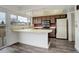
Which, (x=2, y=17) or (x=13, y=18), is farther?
(x=13, y=18)

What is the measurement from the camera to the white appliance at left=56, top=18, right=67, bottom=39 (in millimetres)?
5434

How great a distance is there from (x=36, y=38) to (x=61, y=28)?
244 cm

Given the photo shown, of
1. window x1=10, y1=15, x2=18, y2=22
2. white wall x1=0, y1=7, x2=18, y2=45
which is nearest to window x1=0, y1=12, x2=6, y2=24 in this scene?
white wall x1=0, y1=7, x2=18, y2=45

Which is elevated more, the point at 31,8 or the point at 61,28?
the point at 31,8

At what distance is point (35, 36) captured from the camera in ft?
12.3

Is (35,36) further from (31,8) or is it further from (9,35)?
(31,8)

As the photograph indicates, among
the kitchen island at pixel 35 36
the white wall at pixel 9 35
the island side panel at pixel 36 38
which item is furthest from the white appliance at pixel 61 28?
the white wall at pixel 9 35

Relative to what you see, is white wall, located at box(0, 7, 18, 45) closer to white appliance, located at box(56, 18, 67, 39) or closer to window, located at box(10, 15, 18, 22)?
window, located at box(10, 15, 18, 22)

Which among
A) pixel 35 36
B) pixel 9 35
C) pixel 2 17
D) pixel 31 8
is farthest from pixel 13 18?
pixel 35 36

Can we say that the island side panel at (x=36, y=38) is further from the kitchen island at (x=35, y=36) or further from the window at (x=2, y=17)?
the window at (x=2, y=17)

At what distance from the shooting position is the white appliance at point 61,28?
5.43m

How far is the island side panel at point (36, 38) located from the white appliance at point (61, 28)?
2277mm
